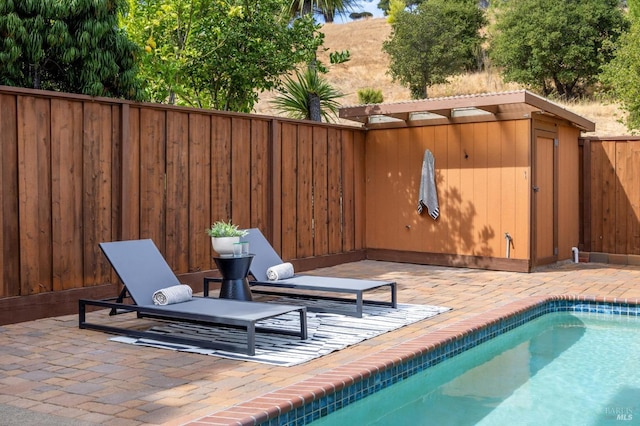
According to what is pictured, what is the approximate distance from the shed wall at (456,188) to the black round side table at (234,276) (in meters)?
4.87

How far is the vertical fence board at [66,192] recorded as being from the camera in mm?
6250

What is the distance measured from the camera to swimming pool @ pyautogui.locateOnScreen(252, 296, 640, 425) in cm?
367

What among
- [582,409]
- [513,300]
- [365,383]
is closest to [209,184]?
[513,300]

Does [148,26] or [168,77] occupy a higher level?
[148,26]

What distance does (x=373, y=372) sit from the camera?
14.0ft

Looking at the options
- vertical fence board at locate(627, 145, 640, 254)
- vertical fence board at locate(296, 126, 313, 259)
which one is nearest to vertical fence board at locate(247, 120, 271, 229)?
vertical fence board at locate(296, 126, 313, 259)

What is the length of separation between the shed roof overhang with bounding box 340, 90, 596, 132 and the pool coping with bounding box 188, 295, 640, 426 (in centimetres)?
296

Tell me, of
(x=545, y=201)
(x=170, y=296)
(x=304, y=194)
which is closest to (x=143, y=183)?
(x=170, y=296)

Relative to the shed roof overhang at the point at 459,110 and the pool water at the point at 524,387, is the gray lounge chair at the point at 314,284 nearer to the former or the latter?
the pool water at the point at 524,387

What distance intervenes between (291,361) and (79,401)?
1425 millimetres

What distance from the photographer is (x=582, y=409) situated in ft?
14.5

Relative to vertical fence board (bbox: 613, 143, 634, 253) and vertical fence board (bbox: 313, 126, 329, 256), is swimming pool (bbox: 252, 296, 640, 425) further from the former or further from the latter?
vertical fence board (bbox: 613, 143, 634, 253)

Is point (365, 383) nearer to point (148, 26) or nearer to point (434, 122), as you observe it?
point (434, 122)

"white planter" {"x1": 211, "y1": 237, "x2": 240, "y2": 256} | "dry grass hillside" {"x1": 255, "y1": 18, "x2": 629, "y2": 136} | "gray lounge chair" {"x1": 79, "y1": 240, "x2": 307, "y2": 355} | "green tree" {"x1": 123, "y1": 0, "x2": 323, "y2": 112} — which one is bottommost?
"gray lounge chair" {"x1": 79, "y1": 240, "x2": 307, "y2": 355}
